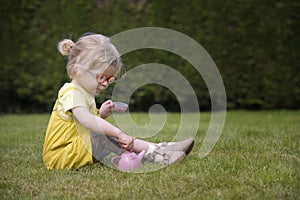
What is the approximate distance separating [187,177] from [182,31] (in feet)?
16.6

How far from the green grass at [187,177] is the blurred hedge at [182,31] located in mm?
3456

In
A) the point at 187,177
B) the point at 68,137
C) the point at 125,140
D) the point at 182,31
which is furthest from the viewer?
the point at 182,31

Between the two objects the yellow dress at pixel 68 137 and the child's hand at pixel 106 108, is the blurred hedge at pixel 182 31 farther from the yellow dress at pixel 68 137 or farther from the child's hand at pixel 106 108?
the yellow dress at pixel 68 137

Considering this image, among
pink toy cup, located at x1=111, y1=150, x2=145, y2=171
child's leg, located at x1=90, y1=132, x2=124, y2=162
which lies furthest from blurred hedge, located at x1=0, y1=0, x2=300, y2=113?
pink toy cup, located at x1=111, y1=150, x2=145, y2=171

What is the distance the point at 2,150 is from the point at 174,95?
3.99 metres

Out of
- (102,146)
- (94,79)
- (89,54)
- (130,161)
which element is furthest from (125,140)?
(89,54)

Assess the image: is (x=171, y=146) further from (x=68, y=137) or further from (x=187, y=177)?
(x=68, y=137)

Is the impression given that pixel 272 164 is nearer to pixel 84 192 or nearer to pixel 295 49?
pixel 84 192

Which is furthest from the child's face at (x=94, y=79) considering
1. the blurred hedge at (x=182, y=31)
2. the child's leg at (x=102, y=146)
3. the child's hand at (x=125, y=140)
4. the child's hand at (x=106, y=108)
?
the blurred hedge at (x=182, y=31)

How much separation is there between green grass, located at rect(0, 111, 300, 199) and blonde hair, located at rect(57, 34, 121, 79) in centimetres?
64

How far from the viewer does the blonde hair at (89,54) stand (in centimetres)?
305

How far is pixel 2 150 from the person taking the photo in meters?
3.93

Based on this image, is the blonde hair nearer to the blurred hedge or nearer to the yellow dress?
the yellow dress

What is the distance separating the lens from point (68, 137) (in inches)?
118
